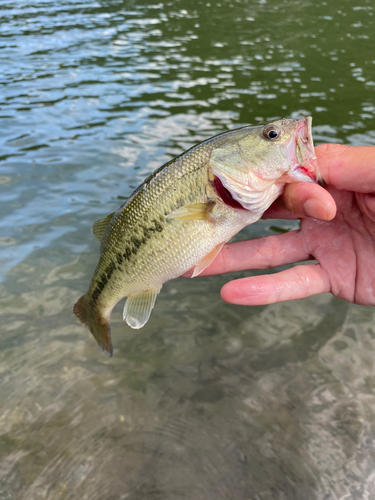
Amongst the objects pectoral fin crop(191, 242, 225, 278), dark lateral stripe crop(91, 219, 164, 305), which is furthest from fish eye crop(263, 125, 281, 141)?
dark lateral stripe crop(91, 219, 164, 305)

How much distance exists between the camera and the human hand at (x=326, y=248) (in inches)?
116

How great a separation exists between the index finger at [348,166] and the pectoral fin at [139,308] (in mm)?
1705

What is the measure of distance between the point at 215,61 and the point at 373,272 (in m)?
13.6

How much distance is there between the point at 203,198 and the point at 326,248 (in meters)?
1.34

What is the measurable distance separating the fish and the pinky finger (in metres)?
0.35

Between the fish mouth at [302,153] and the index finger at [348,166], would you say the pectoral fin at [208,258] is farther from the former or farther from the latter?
the index finger at [348,166]

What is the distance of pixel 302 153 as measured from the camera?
282 cm

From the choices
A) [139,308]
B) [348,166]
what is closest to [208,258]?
[139,308]

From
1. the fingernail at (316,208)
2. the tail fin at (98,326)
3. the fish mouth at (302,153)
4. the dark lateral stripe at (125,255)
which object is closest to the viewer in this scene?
the fingernail at (316,208)

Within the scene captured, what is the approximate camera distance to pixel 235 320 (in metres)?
5.32

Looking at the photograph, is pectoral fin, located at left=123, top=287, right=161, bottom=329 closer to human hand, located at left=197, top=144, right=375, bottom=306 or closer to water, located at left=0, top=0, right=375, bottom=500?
human hand, located at left=197, top=144, right=375, bottom=306

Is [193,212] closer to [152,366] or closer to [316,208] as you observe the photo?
[316,208]

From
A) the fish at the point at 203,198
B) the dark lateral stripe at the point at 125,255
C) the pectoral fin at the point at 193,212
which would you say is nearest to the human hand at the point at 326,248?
the fish at the point at 203,198

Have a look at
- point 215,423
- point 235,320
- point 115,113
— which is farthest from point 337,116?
point 215,423
